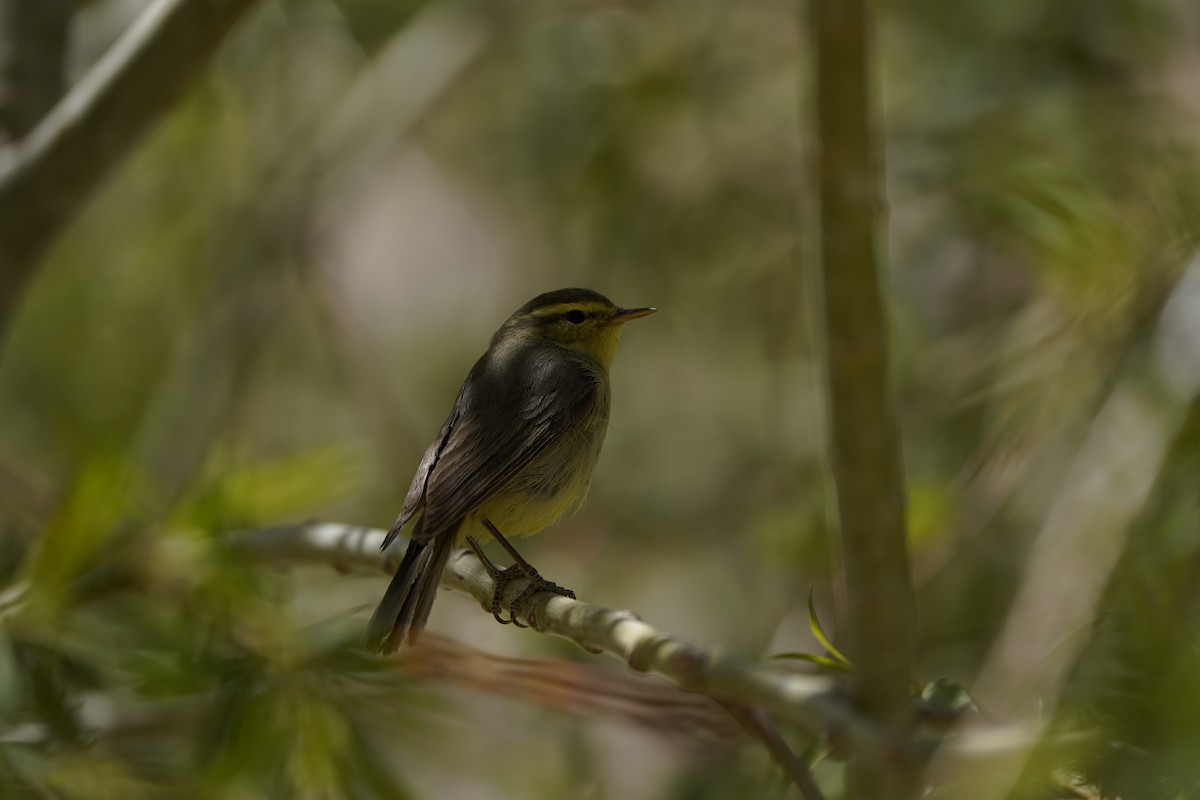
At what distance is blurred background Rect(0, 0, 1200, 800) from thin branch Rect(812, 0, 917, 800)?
0.57 metres

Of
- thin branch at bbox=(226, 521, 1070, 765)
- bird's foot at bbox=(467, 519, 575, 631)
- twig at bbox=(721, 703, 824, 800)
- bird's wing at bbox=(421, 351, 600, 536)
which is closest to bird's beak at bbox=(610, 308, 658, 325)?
bird's wing at bbox=(421, 351, 600, 536)

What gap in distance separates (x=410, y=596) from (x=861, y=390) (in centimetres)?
113

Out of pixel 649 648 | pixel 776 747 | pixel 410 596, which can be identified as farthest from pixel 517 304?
Answer: pixel 776 747

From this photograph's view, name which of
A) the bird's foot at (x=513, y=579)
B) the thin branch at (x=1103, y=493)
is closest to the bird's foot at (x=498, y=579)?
the bird's foot at (x=513, y=579)

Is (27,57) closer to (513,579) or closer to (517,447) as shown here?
(517,447)

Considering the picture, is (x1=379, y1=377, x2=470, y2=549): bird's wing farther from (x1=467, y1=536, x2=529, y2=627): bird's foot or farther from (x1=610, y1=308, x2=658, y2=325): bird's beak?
(x1=610, y1=308, x2=658, y2=325): bird's beak

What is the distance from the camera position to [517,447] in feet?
9.21

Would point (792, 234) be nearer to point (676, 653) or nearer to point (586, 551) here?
point (586, 551)

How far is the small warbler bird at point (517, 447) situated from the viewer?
2438mm

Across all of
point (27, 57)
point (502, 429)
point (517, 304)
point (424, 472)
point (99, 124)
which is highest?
point (27, 57)

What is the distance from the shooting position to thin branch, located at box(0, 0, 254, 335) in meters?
2.57

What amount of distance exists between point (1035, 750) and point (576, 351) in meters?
2.27

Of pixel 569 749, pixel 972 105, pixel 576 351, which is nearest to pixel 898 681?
pixel 576 351

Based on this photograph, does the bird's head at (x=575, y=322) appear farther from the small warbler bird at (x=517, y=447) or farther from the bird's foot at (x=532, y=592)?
the bird's foot at (x=532, y=592)
